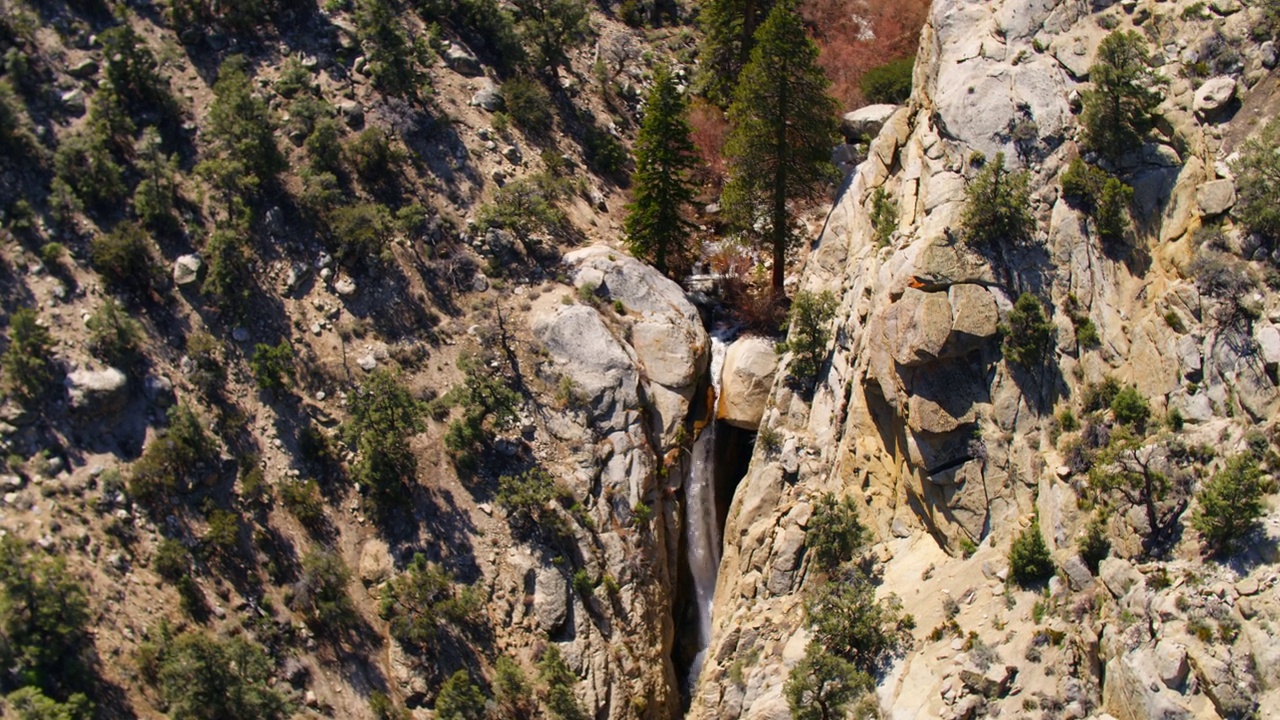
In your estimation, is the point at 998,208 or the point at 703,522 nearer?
the point at 998,208

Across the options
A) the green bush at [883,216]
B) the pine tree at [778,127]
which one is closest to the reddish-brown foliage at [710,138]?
the pine tree at [778,127]

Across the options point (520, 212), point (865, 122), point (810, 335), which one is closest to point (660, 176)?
point (520, 212)

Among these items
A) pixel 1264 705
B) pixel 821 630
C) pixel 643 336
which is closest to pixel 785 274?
pixel 643 336

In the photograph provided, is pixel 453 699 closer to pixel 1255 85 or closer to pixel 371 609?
pixel 371 609

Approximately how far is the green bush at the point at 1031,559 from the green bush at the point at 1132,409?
434 centimetres

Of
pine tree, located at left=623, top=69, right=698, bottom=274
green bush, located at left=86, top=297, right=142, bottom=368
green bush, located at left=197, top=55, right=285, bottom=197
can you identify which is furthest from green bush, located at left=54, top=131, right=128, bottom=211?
pine tree, located at left=623, top=69, right=698, bottom=274

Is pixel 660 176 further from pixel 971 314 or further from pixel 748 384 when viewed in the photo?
pixel 971 314

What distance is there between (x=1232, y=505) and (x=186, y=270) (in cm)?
4109

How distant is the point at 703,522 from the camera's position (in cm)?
4509

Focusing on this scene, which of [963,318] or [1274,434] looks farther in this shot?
[963,318]

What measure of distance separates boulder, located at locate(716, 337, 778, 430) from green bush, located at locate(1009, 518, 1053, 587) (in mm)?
15732

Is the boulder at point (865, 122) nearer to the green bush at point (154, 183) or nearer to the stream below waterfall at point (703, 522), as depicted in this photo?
the stream below waterfall at point (703, 522)

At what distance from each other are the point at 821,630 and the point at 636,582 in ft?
33.0

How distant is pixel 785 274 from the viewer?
49.8 metres
